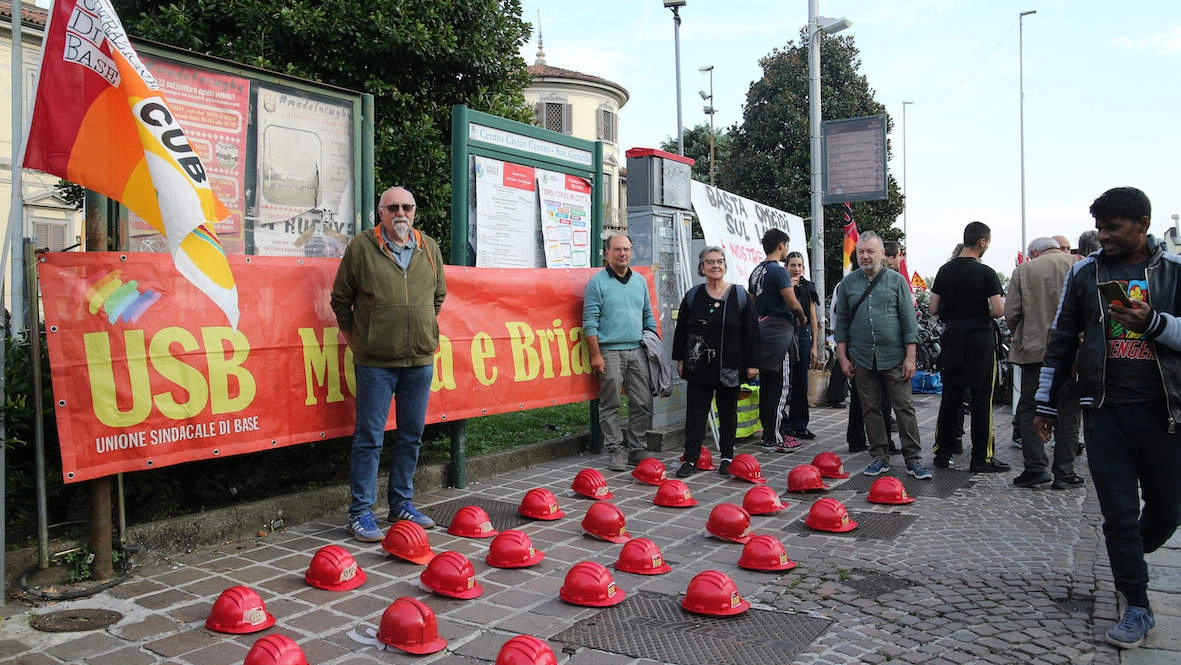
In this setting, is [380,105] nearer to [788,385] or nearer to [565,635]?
[788,385]

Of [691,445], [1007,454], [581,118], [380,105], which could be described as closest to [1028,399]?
[1007,454]

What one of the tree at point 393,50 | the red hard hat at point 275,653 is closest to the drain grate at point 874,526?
the red hard hat at point 275,653

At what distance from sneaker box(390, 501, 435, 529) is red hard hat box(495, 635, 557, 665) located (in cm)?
248

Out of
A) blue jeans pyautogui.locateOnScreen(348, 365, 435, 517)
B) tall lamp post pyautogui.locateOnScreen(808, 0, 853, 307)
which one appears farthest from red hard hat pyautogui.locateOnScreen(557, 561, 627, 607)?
tall lamp post pyautogui.locateOnScreen(808, 0, 853, 307)

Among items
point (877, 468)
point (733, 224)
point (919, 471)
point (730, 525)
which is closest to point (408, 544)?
point (730, 525)

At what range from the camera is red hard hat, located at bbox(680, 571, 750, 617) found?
4.31m

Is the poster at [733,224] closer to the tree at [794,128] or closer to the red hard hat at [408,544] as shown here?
the red hard hat at [408,544]

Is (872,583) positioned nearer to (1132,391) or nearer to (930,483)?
(1132,391)

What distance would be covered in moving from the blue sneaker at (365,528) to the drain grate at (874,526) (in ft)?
8.94

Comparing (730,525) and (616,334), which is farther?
(616,334)

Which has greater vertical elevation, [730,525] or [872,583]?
[730,525]

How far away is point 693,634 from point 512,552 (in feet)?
4.43

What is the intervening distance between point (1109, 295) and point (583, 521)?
3.32 metres

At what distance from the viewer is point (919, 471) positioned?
762 centimetres
